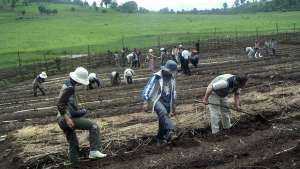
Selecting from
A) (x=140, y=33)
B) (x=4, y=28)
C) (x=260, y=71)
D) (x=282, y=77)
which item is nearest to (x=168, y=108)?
(x=282, y=77)

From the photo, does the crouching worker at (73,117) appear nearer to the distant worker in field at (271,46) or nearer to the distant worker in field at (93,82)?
the distant worker in field at (93,82)

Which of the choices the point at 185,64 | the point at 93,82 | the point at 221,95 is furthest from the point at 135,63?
the point at 221,95

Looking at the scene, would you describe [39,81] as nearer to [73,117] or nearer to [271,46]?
[73,117]

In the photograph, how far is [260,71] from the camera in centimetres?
2489

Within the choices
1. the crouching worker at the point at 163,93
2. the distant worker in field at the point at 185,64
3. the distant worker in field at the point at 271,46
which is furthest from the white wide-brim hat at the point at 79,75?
the distant worker in field at the point at 271,46

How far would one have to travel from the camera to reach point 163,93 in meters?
11.3

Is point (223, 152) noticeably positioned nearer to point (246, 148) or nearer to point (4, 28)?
point (246, 148)

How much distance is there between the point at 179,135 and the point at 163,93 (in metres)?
1.33

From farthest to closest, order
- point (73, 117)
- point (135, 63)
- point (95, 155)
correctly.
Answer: point (135, 63) → point (95, 155) → point (73, 117)

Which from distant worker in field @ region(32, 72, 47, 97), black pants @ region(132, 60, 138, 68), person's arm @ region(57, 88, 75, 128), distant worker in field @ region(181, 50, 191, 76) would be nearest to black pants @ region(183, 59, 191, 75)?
distant worker in field @ region(181, 50, 191, 76)

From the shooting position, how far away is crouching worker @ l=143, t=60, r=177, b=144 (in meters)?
11.1

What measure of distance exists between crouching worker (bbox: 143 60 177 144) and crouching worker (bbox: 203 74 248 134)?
2.62 feet

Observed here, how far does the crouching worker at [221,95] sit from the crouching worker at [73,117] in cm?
254

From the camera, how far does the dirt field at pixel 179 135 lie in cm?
1002
